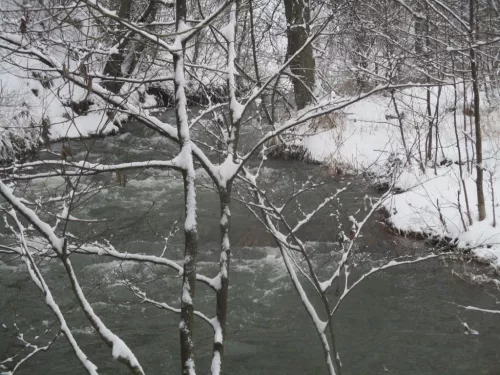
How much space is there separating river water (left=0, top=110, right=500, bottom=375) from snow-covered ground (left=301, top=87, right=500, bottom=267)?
20.0 inches

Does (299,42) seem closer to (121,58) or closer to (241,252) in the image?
(241,252)

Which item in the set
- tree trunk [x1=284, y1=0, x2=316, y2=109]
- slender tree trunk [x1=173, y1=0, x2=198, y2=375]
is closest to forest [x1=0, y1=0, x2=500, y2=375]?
slender tree trunk [x1=173, y1=0, x2=198, y2=375]

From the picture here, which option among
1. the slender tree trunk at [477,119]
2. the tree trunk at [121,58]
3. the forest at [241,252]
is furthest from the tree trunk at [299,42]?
the tree trunk at [121,58]

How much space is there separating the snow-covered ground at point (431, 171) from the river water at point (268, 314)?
51 cm

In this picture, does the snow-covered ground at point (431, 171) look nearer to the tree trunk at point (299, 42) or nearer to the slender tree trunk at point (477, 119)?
the slender tree trunk at point (477, 119)

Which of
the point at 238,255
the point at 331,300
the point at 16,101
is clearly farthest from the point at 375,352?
the point at 16,101

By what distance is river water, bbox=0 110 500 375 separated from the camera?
17.9 ft

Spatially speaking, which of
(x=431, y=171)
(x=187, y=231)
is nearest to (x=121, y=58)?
(x=187, y=231)

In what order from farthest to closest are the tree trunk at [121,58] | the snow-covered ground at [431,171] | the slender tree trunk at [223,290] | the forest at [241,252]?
the snow-covered ground at [431,171], the forest at [241,252], the tree trunk at [121,58], the slender tree trunk at [223,290]

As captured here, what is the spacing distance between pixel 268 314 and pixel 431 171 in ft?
17.7

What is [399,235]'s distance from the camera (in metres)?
8.54

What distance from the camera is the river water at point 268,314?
215 inches

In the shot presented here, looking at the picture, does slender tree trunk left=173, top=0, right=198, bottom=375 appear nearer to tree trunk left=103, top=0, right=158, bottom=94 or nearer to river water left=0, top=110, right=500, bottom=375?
tree trunk left=103, top=0, right=158, bottom=94

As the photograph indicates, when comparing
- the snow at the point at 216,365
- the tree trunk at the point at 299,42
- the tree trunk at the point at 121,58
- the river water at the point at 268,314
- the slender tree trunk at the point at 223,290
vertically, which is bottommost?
the river water at the point at 268,314
